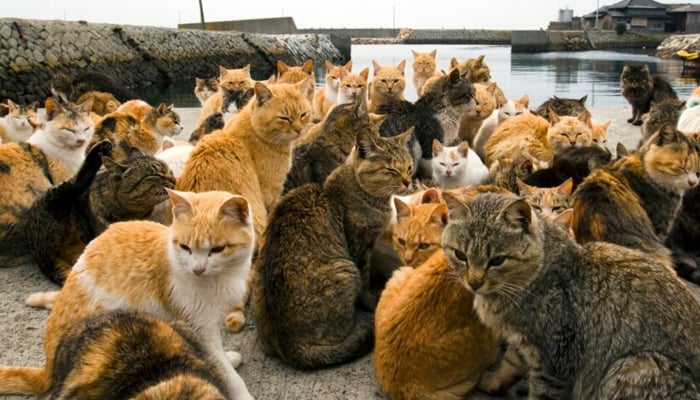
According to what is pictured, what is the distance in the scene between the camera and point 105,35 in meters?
21.5

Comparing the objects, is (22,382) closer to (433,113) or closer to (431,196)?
(431,196)

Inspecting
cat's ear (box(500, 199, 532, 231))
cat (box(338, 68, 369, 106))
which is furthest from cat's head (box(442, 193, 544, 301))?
cat (box(338, 68, 369, 106))

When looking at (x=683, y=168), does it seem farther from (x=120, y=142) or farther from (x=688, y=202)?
(x=120, y=142)

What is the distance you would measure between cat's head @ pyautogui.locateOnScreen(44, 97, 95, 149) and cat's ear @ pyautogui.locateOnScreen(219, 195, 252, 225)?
9.03ft

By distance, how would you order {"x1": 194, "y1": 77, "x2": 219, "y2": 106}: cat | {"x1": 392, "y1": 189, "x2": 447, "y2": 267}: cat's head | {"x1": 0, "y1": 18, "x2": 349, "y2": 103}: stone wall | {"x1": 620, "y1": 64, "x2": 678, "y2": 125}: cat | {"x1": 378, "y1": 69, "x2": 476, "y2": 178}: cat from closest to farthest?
{"x1": 392, "y1": 189, "x2": 447, "y2": 267}: cat's head, {"x1": 378, "y1": 69, "x2": 476, "y2": 178}: cat, {"x1": 620, "y1": 64, "x2": 678, "y2": 125}: cat, {"x1": 194, "y1": 77, "x2": 219, "y2": 106}: cat, {"x1": 0, "y1": 18, "x2": 349, "y2": 103}: stone wall

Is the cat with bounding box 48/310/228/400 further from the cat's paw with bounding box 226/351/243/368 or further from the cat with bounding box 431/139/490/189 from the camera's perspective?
the cat with bounding box 431/139/490/189

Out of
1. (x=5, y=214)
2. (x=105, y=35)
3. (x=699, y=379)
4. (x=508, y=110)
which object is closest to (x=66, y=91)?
(x=5, y=214)

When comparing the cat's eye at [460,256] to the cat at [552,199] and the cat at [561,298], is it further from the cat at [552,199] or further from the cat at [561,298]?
the cat at [552,199]

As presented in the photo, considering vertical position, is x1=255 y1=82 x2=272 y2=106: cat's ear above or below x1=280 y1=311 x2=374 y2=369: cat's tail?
above

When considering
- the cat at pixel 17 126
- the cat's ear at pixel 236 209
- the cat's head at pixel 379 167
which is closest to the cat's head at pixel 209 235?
the cat's ear at pixel 236 209

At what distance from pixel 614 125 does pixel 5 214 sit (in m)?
8.03

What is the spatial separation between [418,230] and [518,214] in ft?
2.86

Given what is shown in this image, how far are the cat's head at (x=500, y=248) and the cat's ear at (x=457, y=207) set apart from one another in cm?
2

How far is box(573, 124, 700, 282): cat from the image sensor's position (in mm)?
3516
